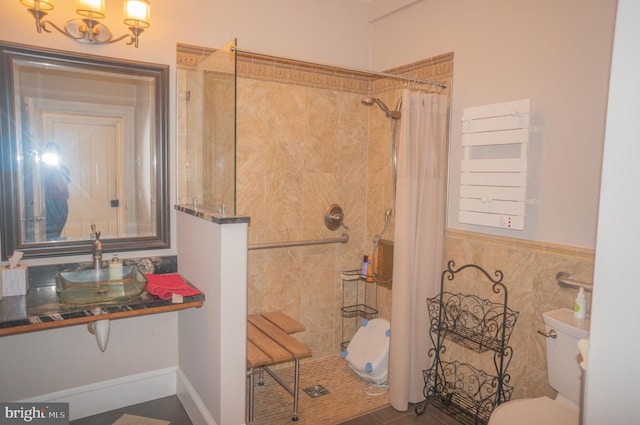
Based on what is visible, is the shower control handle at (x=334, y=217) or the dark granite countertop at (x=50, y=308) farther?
the shower control handle at (x=334, y=217)

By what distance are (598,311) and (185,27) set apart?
269 cm

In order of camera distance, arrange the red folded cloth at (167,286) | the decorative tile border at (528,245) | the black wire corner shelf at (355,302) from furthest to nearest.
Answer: the black wire corner shelf at (355,302) < the red folded cloth at (167,286) < the decorative tile border at (528,245)

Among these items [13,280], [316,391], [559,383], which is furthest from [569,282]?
[13,280]

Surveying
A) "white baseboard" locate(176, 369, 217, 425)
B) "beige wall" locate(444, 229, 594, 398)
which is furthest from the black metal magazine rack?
"white baseboard" locate(176, 369, 217, 425)

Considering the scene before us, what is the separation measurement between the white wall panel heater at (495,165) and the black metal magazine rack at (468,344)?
0.34 m

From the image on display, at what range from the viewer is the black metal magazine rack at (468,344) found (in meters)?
2.45

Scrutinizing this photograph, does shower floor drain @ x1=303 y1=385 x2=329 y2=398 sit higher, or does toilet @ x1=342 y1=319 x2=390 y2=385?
toilet @ x1=342 y1=319 x2=390 y2=385

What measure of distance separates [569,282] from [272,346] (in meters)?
1.64

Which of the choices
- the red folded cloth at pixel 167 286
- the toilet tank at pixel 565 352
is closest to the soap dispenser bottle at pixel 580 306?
the toilet tank at pixel 565 352

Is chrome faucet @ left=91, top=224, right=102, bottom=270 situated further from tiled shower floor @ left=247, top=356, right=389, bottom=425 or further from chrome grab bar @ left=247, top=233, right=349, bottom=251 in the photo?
tiled shower floor @ left=247, top=356, right=389, bottom=425

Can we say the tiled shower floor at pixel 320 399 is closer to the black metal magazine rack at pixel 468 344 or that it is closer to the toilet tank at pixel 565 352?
the black metal magazine rack at pixel 468 344

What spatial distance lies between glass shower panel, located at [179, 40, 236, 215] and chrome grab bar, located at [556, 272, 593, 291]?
A: 1.68 m

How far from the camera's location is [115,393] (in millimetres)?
2604

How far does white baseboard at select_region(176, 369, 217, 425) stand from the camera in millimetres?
2275
